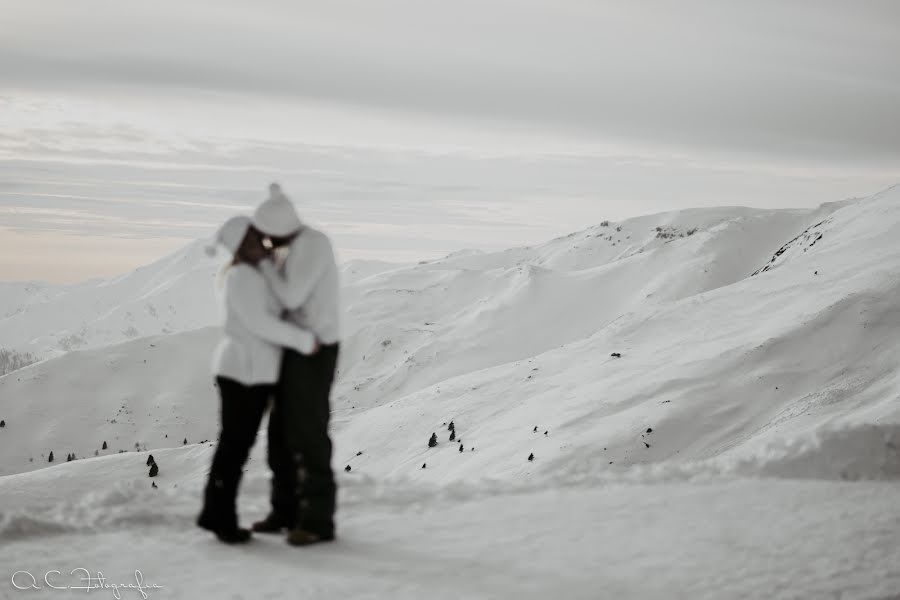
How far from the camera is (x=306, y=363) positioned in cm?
752

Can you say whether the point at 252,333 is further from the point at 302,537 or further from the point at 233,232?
the point at 302,537

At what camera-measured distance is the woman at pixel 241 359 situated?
732cm

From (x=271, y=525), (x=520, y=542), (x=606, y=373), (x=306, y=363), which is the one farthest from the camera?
(x=606, y=373)

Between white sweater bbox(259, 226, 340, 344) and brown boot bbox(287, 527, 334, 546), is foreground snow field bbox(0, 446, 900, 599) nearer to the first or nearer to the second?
brown boot bbox(287, 527, 334, 546)

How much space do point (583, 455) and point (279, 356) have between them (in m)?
26.5

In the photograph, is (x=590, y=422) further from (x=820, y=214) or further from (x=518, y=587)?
(x=820, y=214)

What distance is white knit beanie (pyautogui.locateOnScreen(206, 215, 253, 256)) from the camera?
741 centimetres

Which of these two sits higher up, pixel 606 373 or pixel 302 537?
pixel 302 537

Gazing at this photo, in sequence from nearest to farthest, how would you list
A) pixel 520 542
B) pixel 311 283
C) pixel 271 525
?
pixel 311 283 → pixel 520 542 → pixel 271 525

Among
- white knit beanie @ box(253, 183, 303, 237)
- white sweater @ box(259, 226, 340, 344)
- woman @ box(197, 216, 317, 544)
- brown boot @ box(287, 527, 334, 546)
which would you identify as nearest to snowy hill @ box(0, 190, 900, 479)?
brown boot @ box(287, 527, 334, 546)

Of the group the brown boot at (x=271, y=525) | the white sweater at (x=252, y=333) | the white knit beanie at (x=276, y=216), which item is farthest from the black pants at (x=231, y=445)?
A: the white knit beanie at (x=276, y=216)

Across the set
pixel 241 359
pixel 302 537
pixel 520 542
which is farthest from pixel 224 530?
pixel 520 542

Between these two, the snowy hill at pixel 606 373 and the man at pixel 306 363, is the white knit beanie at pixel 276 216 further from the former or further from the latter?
the snowy hill at pixel 606 373

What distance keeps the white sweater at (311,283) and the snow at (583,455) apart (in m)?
2.10
